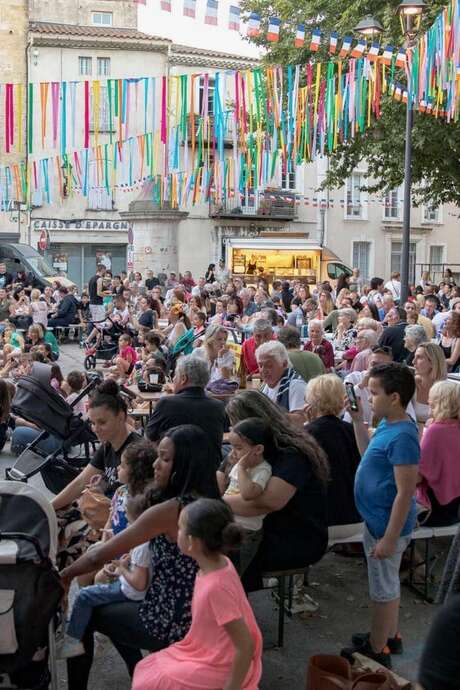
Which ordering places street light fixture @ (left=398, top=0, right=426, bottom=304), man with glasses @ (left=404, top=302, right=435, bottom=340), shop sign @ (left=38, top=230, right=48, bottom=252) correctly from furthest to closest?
shop sign @ (left=38, top=230, right=48, bottom=252) < street light fixture @ (left=398, top=0, right=426, bottom=304) < man with glasses @ (left=404, top=302, right=435, bottom=340)

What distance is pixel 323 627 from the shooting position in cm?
544

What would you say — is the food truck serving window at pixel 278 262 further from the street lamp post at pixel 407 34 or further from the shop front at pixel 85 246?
the street lamp post at pixel 407 34

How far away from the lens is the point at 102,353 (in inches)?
687

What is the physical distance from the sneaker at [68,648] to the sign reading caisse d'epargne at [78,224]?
1498 inches

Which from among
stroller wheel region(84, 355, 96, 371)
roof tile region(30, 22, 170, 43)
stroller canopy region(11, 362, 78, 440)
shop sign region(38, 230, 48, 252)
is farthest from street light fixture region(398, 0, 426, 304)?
roof tile region(30, 22, 170, 43)

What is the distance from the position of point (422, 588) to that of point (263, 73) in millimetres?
13940

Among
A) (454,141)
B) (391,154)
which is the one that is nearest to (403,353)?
(454,141)

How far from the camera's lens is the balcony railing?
42.3 meters

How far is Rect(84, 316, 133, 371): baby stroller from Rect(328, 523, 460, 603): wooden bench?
1156cm

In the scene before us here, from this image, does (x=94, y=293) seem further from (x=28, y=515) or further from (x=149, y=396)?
(x=28, y=515)

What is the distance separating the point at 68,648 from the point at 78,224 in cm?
3877

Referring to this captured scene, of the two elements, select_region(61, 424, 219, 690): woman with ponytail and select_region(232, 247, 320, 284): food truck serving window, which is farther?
select_region(232, 247, 320, 284): food truck serving window

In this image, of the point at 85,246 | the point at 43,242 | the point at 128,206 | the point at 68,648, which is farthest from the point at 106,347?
the point at 85,246

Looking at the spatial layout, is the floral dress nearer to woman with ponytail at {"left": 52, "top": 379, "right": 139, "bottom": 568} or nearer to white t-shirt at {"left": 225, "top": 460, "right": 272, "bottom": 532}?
white t-shirt at {"left": 225, "top": 460, "right": 272, "bottom": 532}
